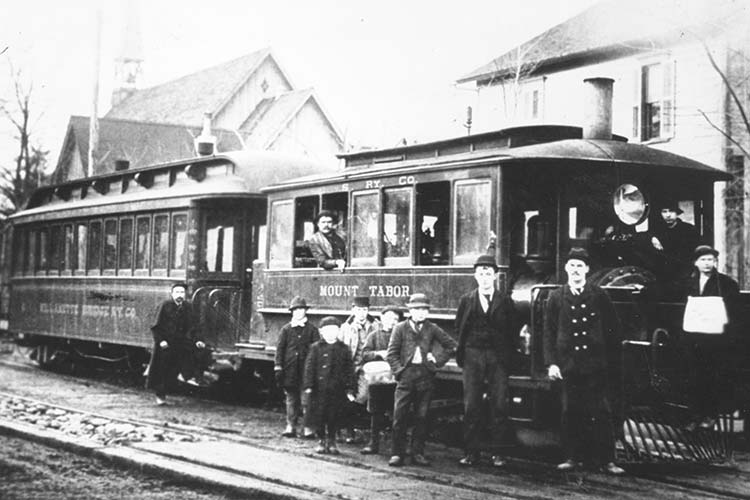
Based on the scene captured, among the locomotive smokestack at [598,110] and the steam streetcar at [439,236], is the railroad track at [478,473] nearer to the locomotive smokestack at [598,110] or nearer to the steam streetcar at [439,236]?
the steam streetcar at [439,236]

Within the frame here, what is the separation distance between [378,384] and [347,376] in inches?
17.9

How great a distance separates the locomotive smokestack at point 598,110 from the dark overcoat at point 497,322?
2338 mm

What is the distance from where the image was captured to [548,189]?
9922 mm

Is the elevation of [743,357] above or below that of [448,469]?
above

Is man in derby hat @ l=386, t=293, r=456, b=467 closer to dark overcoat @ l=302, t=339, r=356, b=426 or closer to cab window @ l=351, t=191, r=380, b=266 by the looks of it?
dark overcoat @ l=302, t=339, r=356, b=426

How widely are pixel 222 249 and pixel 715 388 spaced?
7.85m

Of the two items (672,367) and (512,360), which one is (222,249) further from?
(672,367)

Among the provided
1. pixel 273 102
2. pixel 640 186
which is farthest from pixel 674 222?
pixel 273 102

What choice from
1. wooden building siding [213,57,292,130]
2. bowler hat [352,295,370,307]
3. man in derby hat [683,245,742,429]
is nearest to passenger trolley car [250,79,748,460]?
man in derby hat [683,245,742,429]

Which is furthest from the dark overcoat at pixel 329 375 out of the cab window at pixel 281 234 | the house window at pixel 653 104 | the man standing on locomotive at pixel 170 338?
the house window at pixel 653 104

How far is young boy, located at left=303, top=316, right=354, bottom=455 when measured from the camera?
9.70 metres

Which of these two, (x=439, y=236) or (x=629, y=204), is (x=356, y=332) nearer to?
(x=439, y=236)

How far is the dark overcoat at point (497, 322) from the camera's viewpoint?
9055mm

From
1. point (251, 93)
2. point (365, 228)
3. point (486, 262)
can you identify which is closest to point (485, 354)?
point (486, 262)
